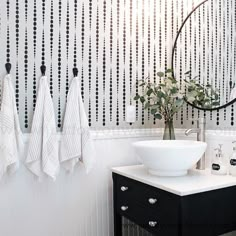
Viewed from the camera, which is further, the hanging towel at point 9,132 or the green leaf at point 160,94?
the green leaf at point 160,94

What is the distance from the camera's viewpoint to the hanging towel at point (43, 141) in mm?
1467

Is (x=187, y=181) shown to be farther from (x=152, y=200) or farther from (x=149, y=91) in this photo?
(x=149, y=91)

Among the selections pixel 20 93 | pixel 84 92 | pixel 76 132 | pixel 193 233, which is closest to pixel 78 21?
pixel 84 92

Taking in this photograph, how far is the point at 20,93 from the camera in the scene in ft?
4.97

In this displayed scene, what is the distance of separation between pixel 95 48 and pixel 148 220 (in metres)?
1.06

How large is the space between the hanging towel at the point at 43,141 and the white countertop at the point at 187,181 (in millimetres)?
391

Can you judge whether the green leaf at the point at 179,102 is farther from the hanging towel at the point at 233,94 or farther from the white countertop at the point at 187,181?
the white countertop at the point at 187,181

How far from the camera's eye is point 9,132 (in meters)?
1.40

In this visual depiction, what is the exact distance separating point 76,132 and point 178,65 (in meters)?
0.88

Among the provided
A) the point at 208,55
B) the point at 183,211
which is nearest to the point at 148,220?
the point at 183,211

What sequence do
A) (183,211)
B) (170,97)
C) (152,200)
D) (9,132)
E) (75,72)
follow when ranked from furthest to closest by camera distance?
A: (170,97) → (75,72) → (9,132) → (152,200) → (183,211)

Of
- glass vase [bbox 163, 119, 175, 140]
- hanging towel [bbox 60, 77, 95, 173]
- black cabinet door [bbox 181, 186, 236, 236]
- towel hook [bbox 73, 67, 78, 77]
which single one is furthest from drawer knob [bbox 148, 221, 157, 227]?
towel hook [bbox 73, 67, 78, 77]

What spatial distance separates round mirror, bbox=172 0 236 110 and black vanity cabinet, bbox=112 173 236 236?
59 centimetres

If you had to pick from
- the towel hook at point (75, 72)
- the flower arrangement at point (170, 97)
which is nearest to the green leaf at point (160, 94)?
the flower arrangement at point (170, 97)
